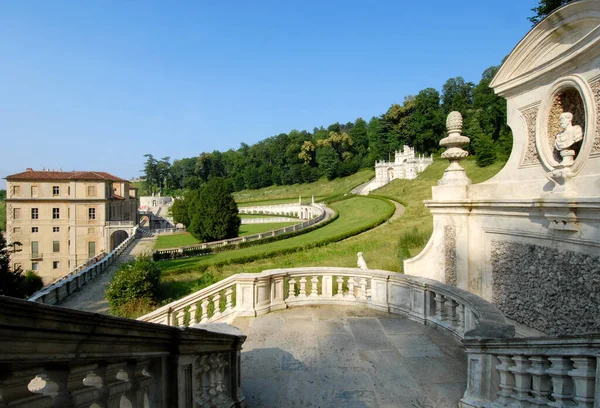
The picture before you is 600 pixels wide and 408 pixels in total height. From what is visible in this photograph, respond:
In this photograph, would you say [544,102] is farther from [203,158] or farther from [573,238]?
[203,158]

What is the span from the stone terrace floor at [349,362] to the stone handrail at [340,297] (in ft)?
0.83

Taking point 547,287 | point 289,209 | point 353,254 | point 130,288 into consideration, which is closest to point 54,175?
point 289,209

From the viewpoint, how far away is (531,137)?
732cm

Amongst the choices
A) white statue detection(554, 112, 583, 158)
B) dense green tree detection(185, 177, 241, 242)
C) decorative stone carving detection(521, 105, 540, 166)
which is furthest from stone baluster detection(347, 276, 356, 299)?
dense green tree detection(185, 177, 241, 242)

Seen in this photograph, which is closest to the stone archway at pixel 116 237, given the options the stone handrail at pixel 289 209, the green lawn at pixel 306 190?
the stone handrail at pixel 289 209

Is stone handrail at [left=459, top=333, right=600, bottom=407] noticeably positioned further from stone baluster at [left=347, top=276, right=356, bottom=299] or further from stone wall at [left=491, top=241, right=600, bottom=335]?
stone baluster at [left=347, top=276, right=356, bottom=299]

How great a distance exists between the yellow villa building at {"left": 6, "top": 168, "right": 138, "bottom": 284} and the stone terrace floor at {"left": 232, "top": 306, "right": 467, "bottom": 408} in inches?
1927

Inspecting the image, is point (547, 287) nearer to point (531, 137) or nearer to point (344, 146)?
point (531, 137)

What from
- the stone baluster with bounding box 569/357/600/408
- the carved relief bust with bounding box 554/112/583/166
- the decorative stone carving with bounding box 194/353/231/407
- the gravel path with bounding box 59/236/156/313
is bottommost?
the gravel path with bounding box 59/236/156/313

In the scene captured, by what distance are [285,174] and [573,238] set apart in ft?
336

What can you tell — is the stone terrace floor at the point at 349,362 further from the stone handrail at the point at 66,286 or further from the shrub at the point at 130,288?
the stone handrail at the point at 66,286

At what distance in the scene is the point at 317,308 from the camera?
26.2ft

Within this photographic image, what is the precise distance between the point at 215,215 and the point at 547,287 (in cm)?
3676

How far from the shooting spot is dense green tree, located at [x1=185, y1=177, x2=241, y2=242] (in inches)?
1602
